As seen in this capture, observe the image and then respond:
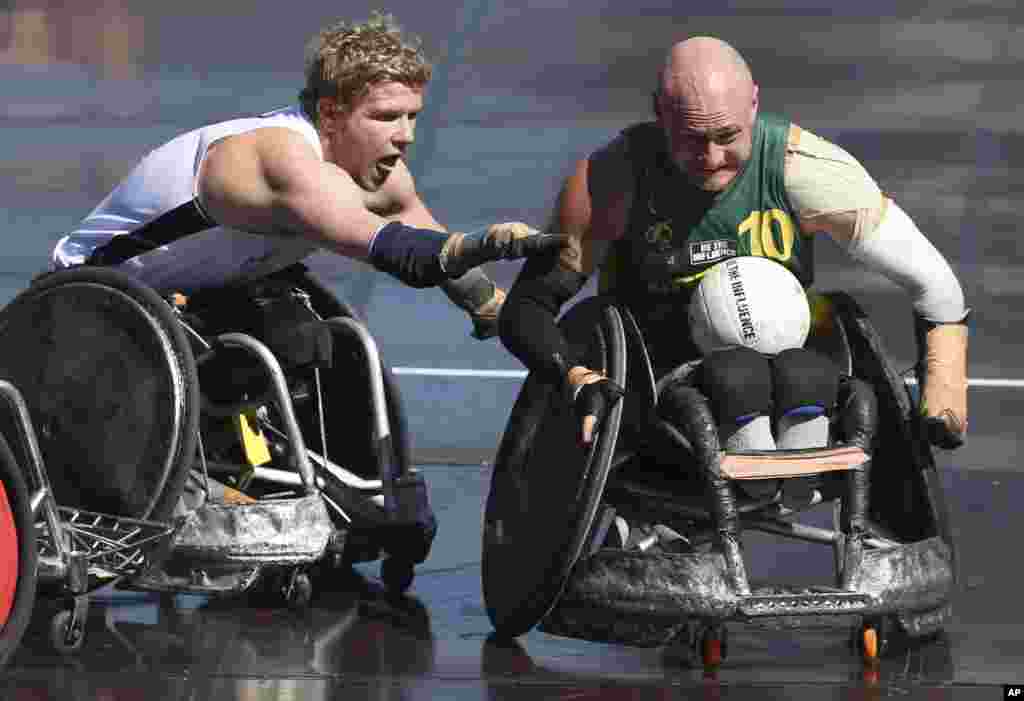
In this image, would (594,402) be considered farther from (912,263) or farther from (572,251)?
(912,263)

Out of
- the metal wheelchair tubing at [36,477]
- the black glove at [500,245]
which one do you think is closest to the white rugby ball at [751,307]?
the black glove at [500,245]

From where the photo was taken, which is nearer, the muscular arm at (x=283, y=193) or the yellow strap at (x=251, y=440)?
the muscular arm at (x=283, y=193)

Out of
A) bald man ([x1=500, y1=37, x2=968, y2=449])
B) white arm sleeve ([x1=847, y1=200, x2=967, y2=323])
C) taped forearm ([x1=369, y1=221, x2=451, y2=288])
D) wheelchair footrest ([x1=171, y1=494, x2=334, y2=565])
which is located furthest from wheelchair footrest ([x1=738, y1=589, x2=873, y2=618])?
wheelchair footrest ([x1=171, y1=494, x2=334, y2=565])

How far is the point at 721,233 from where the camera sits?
6918 millimetres

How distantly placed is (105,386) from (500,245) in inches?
49.9

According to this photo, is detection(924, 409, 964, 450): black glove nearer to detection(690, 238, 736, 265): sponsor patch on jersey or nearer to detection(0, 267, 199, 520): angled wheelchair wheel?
detection(690, 238, 736, 265): sponsor patch on jersey

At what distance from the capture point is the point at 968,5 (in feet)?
57.5

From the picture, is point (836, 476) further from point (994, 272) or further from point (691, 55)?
point (994, 272)

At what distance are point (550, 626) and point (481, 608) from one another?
681 mm

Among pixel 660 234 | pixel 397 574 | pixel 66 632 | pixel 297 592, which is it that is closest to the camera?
pixel 66 632

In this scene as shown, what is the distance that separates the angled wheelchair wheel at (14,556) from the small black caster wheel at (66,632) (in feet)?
1.88

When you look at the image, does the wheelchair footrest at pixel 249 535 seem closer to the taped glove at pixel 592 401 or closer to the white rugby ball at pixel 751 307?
the taped glove at pixel 592 401

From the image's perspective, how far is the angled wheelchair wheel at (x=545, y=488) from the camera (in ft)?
21.7

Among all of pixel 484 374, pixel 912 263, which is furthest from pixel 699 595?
pixel 484 374
